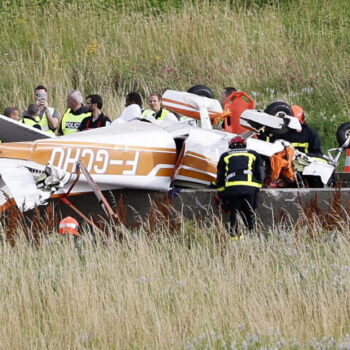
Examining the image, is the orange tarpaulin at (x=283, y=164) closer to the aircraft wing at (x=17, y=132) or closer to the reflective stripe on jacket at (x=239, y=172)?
the reflective stripe on jacket at (x=239, y=172)

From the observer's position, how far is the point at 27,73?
24.4 m

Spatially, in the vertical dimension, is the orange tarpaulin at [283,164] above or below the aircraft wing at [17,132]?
below

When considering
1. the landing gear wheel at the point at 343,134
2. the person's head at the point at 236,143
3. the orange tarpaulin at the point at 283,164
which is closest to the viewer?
the person's head at the point at 236,143

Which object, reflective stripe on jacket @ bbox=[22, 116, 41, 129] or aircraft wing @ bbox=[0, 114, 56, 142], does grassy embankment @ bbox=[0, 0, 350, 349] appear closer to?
aircraft wing @ bbox=[0, 114, 56, 142]

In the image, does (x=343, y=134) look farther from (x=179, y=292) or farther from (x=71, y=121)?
(x=179, y=292)

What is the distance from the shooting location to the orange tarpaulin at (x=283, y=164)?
14289 mm

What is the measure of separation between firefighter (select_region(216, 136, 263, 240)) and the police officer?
469 centimetres

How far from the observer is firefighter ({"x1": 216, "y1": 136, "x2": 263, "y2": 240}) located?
44.3ft

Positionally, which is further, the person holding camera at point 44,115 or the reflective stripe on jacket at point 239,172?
the person holding camera at point 44,115

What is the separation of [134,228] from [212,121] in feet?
7.43

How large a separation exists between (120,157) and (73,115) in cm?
425

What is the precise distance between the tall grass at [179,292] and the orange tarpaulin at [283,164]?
4.22ft

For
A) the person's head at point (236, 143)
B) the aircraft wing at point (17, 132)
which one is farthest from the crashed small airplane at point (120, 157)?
the person's head at point (236, 143)

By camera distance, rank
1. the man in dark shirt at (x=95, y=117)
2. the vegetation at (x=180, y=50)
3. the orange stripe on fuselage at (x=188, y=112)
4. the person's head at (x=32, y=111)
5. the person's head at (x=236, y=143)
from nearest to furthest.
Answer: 1. the person's head at (x=236, y=143)
2. the orange stripe on fuselage at (x=188, y=112)
3. the man in dark shirt at (x=95, y=117)
4. the person's head at (x=32, y=111)
5. the vegetation at (x=180, y=50)
